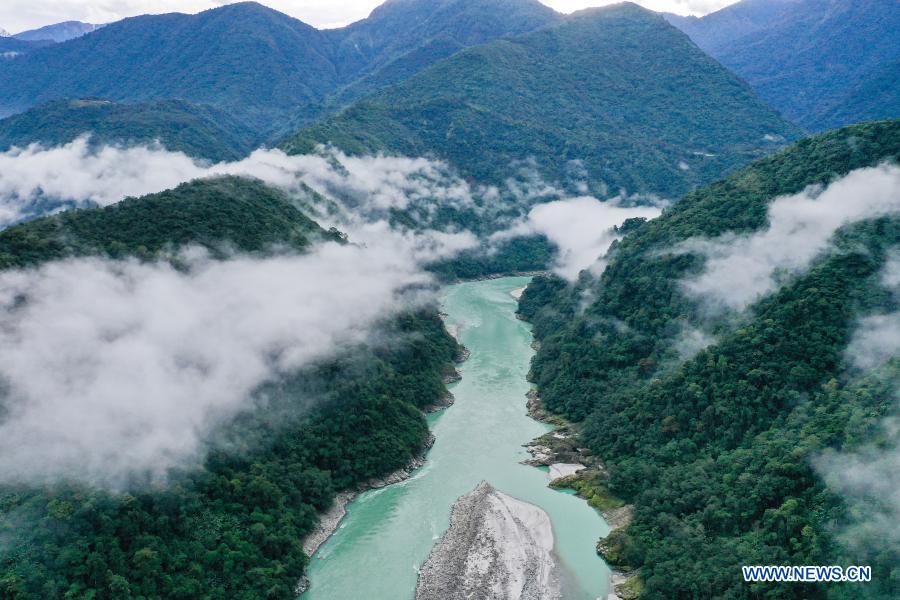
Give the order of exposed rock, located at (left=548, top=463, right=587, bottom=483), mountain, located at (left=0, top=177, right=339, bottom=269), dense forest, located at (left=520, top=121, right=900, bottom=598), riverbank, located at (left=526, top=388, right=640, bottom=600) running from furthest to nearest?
exposed rock, located at (left=548, top=463, right=587, bottom=483) → mountain, located at (left=0, top=177, right=339, bottom=269) → riverbank, located at (left=526, top=388, right=640, bottom=600) → dense forest, located at (left=520, top=121, right=900, bottom=598)

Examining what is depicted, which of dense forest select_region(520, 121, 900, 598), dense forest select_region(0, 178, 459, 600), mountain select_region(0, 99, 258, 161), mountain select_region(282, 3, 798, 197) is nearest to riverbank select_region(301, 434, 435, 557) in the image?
dense forest select_region(0, 178, 459, 600)

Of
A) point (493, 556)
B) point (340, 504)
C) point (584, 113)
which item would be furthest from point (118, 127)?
point (493, 556)

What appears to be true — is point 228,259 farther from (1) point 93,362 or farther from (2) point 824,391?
(2) point 824,391

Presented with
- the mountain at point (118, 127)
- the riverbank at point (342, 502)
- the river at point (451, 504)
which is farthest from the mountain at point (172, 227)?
the mountain at point (118, 127)

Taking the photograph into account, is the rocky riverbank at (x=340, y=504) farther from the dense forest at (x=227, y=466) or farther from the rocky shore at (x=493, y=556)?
the rocky shore at (x=493, y=556)

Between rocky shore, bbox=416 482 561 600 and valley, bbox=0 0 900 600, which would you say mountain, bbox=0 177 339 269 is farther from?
rocky shore, bbox=416 482 561 600

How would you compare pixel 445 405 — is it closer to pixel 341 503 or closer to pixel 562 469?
pixel 562 469
